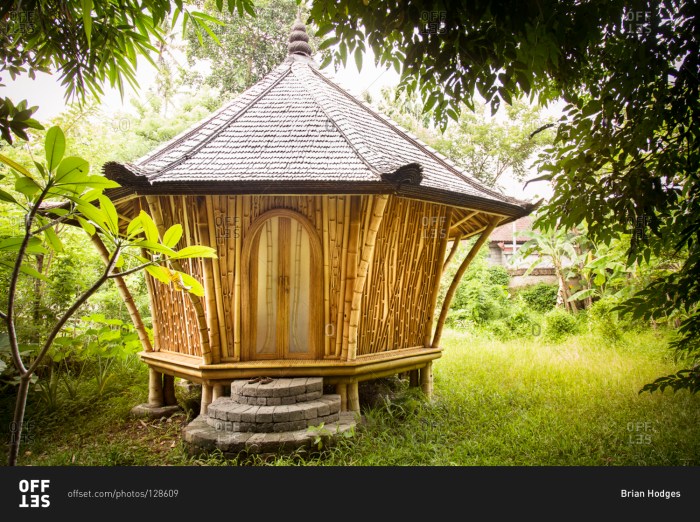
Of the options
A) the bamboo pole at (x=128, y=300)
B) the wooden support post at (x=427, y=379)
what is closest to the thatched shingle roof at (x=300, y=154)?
the bamboo pole at (x=128, y=300)

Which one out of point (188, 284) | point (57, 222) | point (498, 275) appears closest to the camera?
point (57, 222)

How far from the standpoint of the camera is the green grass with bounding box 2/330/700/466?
2.99 metres

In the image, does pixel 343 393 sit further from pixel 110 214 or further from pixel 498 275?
pixel 498 275

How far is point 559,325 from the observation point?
17.3ft

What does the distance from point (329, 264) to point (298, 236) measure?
17.4 inches

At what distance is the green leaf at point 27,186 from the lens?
0.99 metres

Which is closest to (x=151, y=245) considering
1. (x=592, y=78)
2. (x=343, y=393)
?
(x=592, y=78)

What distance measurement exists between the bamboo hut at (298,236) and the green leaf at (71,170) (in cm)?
219

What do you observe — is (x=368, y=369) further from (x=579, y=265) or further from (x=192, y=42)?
(x=579, y=265)

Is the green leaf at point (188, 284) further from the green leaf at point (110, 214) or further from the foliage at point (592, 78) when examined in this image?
the foliage at point (592, 78)

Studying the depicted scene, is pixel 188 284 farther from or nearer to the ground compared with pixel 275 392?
farther from the ground

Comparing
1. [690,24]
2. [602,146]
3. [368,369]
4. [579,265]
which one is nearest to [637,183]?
[602,146]
